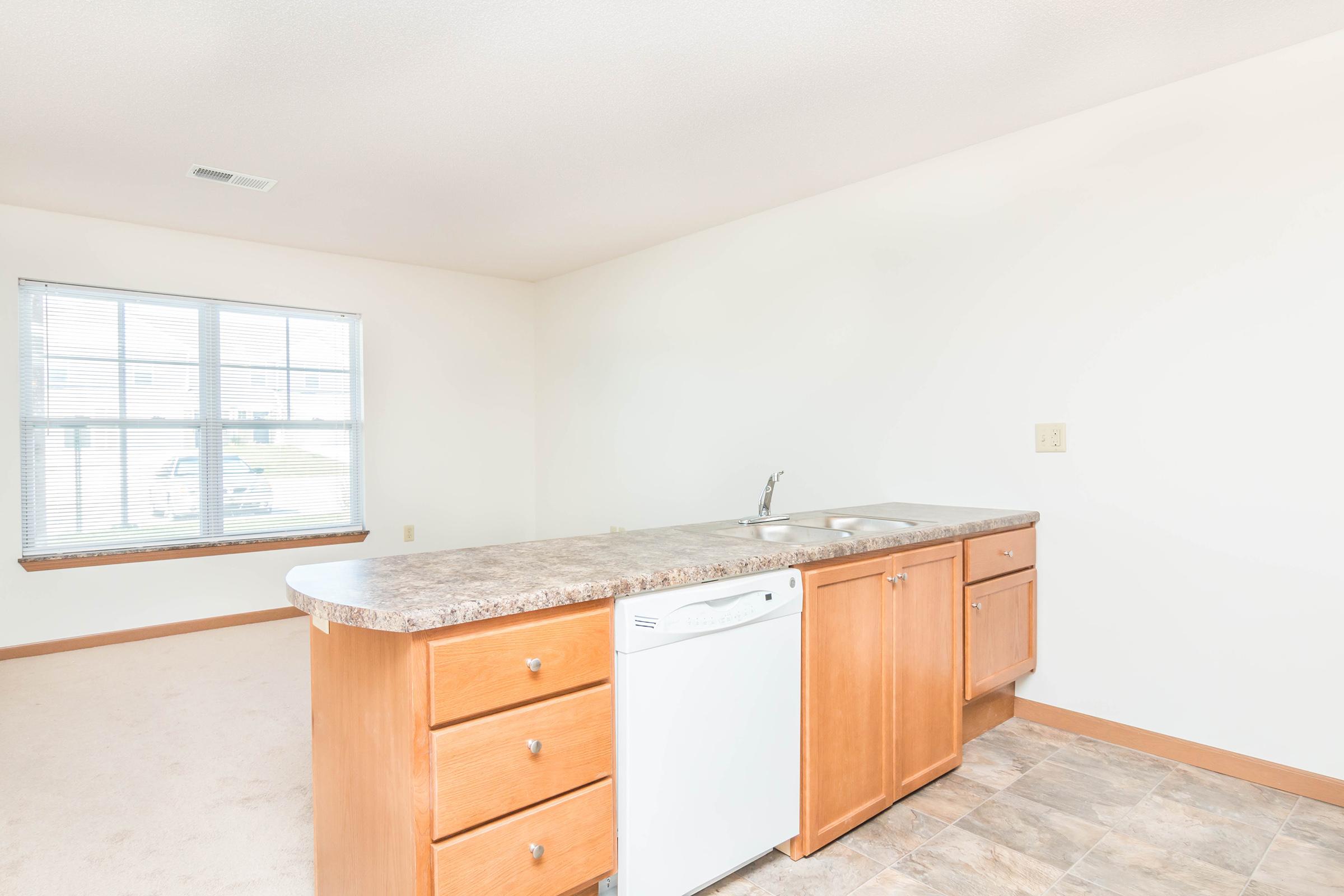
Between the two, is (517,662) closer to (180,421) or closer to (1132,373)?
(1132,373)

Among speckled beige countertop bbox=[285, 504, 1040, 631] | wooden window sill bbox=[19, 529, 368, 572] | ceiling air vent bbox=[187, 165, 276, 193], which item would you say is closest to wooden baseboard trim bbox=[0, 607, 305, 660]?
wooden window sill bbox=[19, 529, 368, 572]

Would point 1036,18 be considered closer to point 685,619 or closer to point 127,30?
point 685,619

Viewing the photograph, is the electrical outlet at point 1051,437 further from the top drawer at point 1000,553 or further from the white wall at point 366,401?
the white wall at point 366,401

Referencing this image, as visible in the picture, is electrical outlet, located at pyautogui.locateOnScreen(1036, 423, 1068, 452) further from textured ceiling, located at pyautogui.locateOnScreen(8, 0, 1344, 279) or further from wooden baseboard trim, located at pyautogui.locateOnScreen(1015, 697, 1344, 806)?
textured ceiling, located at pyautogui.locateOnScreen(8, 0, 1344, 279)

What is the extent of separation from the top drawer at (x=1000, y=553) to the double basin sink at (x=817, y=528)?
20 centimetres

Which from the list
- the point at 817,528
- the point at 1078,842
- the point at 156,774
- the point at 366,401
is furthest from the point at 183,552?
the point at 1078,842

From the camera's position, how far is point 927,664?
225 cm

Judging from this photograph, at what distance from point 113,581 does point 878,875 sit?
4400 millimetres

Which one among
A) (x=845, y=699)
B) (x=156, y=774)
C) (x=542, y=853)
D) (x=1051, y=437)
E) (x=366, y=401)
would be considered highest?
(x=366, y=401)

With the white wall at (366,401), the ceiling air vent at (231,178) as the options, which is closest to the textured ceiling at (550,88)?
the ceiling air vent at (231,178)

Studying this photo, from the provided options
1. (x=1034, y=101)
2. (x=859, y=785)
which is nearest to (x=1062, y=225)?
(x=1034, y=101)

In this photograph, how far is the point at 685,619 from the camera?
1.62 meters

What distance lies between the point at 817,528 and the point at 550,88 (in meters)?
1.83

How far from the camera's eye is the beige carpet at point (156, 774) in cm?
193
